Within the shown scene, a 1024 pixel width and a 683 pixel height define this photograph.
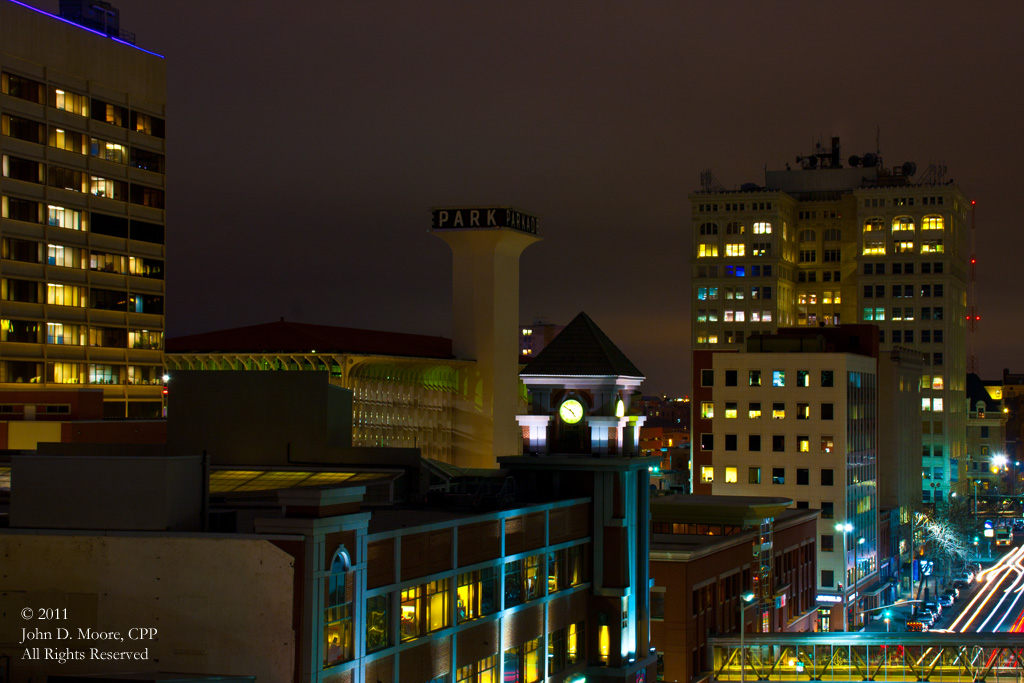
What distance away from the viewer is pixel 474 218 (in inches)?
5472

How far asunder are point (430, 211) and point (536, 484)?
80769 mm

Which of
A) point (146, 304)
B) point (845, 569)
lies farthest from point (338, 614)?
point (146, 304)

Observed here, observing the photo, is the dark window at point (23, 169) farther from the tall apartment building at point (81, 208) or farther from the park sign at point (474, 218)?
the park sign at point (474, 218)

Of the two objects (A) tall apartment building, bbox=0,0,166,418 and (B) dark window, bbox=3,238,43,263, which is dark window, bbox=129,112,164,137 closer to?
(A) tall apartment building, bbox=0,0,166,418

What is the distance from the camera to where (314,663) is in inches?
1526

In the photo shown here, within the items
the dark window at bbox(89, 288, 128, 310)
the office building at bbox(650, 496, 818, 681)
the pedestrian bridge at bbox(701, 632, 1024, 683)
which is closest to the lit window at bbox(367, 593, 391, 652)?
the office building at bbox(650, 496, 818, 681)

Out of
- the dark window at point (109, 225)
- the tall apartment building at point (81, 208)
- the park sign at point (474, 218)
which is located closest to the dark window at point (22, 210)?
the tall apartment building at point (81, 208)

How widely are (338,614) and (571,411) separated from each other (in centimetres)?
2552

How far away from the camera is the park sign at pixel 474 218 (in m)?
138

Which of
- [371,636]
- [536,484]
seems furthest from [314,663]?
[536,484]

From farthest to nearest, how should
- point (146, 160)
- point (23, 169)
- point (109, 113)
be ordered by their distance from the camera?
point (146, 160), point (109, 113), point (23, 169)

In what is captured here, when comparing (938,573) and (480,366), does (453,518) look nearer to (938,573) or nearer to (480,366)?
(480,366)

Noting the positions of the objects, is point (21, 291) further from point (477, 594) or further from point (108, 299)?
point (477, 594)

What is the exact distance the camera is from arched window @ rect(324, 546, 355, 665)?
39.6 meters
